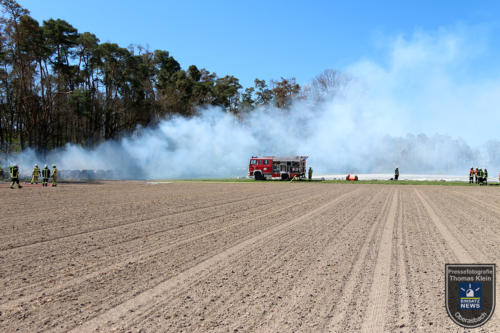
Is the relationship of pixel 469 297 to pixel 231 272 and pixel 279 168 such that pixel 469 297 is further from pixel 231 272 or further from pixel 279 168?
pixel 279 168

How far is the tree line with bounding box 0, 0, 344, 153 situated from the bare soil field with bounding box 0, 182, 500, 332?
39.7m

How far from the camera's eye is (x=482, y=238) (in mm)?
9469

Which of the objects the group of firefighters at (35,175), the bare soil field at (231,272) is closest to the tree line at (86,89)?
the group of firefighters at (35,175)

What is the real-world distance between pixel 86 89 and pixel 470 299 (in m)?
60.8

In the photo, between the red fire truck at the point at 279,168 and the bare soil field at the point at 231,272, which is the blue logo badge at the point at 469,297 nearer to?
the bare soil field at the point at 231,272

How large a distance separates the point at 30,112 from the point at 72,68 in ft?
31.7

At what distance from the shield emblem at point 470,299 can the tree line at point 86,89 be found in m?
48.0

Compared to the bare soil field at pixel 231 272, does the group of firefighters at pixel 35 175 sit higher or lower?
higher

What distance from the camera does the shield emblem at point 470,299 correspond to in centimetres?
443

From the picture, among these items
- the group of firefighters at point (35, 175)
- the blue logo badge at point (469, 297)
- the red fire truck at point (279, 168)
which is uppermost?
the red fire truck at point (279, 168)

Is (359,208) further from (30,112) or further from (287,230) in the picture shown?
(30,112)

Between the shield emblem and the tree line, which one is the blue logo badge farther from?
the tree line

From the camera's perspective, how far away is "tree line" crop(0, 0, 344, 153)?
45.3m

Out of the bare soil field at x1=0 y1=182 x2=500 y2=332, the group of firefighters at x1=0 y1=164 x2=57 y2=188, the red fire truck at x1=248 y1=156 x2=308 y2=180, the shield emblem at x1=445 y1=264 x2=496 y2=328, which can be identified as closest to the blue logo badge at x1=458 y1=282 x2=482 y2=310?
the shield emblem at x1=445 y1=264 x2=496 y2=328
